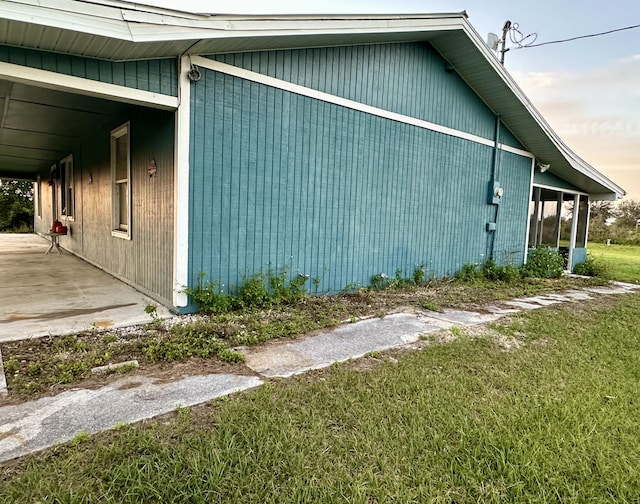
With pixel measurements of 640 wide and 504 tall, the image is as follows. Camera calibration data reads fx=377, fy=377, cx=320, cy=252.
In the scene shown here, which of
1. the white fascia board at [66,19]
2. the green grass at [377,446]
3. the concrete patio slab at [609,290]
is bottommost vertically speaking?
the concrete patio slab at [609,290]

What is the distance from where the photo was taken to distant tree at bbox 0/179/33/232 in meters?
21.3

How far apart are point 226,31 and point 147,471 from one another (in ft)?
12.0

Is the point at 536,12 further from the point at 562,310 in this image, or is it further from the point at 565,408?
the point at 565,408

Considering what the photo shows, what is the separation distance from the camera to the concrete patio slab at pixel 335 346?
9.56 ft

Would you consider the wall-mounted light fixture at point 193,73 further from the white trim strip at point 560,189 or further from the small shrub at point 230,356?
the white trim strip at point 560,189

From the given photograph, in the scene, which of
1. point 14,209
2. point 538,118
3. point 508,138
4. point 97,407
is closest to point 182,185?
point 97,407

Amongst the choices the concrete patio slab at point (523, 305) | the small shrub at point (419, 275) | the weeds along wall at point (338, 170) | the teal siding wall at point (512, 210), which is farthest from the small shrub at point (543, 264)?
the small shrub at point (419, 275)

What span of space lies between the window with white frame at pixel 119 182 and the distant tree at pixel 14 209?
19218 millimetres

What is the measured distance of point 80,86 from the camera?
322 cm

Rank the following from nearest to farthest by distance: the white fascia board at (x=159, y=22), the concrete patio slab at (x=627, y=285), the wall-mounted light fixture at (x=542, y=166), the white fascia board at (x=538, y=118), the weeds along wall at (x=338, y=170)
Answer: the white fascia board at (x=159, y=22), the weeds along wall at (x=338, y=170), the white fascia board at (x=538, y=118), the concrete patio slab at (x=627, y=285), the wall-mounted light fixture at (x=542, y=166)

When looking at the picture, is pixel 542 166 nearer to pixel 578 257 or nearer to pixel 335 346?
pixel 578 257

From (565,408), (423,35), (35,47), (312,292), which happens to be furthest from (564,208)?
(35,47)

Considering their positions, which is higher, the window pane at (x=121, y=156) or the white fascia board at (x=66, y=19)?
the white fascia board at (x=66, y=19)

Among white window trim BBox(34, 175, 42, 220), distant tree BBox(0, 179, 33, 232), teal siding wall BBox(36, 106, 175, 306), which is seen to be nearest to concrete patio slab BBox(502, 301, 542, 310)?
teal siding wall BBox(36, 106, 175, 306)
